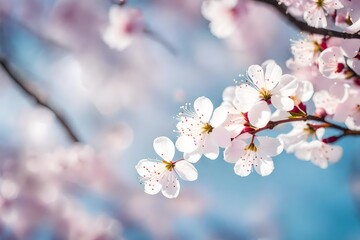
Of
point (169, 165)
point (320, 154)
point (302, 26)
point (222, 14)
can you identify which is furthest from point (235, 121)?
point (222, 14)

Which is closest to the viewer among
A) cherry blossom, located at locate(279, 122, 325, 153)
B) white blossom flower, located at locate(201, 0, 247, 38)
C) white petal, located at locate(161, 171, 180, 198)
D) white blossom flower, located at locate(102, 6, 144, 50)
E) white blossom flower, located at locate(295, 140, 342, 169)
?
white petal, located at locate(161, 171, 180, 198)

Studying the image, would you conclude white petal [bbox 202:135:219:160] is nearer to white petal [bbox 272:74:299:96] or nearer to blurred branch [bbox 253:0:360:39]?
white petal [bbox 272:74:299:96]

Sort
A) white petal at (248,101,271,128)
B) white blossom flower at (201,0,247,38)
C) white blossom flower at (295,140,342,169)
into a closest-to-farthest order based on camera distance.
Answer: white petal at (248,101,271,128)
white blossom flower at (295,140,342,169)
white blossom flower at (201,0,247,38)

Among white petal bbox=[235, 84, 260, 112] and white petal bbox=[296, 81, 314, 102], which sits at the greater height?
white petal bbox=[296, 81, 314, 102]

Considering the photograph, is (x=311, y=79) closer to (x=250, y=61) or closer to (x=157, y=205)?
(x=250, y=61)

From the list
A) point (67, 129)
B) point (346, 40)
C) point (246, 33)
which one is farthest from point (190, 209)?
point (346, 40)

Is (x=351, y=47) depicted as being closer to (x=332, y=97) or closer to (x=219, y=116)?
(x=332, y=97)

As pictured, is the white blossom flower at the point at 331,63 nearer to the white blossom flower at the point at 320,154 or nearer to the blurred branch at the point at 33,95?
the white blossom flower at the point at 320,154

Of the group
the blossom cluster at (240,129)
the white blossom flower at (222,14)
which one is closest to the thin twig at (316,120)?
the blossom cluster at (240,129)

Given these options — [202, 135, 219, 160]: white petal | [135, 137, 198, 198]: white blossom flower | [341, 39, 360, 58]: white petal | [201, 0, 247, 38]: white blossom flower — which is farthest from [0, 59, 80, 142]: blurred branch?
[341, 39, 360, 58]: white petal
